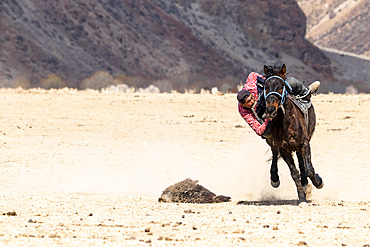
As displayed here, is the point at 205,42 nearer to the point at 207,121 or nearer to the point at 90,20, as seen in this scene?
the point at 90,20

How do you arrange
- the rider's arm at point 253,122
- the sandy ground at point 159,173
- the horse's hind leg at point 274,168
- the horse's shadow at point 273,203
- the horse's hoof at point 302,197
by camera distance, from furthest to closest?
the horse's hind leg at point 274,168 → the horse's shadow at point 273,203 → the horse's hoof at point 302,197 → the rider's arm at point 253,122 → the sandy ground at point 159,173

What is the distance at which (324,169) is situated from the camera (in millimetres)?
15844

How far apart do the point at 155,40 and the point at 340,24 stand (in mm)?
59784

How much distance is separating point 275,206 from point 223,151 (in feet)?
27.9

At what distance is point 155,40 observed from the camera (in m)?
61.1

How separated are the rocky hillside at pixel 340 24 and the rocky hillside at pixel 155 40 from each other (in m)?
34.4

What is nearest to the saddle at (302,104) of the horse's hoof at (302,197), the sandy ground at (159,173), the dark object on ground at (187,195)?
the horse's hoof at (302,197)

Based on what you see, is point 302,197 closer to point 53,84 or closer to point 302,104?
point 302,104

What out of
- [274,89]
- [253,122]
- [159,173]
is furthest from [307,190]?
[159,173]

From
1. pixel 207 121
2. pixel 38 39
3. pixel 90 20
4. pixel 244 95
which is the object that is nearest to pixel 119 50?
pixel 90 20

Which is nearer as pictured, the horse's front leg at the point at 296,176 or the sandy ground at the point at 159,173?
the sandy ground at the point at 159,173

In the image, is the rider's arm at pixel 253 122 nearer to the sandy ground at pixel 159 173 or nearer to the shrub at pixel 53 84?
the sandy ground at pixel 159 173

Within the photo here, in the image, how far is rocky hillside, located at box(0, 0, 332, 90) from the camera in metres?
50.0

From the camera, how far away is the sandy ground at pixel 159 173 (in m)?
7.52
